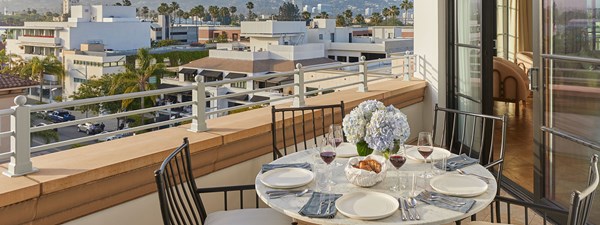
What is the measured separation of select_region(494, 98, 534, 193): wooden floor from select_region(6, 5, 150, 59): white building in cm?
4090

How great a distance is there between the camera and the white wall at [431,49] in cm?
495

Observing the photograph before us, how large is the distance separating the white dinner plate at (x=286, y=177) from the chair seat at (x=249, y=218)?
197mm

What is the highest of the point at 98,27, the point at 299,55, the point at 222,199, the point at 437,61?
the point at 98,27

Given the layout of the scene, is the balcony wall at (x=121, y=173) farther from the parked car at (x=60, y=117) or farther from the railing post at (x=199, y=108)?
the parked car at (x=60, y=117)

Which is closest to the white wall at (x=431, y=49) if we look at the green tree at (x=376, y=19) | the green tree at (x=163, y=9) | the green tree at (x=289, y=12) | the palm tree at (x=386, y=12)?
the palm tree at (x=386, y=12)

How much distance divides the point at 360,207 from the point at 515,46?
8671mm

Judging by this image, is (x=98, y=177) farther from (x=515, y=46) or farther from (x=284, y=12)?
(x=284, y=12)

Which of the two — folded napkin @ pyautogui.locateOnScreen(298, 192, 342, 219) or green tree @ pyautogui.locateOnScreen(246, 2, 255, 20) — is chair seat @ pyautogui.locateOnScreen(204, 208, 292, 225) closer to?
folded napkin @ pyautogui.locateOnScreen(298, 192, 342, 219)

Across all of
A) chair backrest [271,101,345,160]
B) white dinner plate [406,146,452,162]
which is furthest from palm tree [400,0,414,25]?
white dinner plate [406,146,452,162]

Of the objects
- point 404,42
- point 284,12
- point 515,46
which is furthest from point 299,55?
point 284,12

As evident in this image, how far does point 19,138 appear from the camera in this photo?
6.95 ft

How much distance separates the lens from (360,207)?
6.01 ft

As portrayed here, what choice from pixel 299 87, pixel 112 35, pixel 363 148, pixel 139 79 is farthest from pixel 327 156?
pixel 112 35

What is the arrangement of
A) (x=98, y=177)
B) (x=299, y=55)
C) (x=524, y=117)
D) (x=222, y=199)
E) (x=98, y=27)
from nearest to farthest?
(x=98, y=177), (x=222, y=199), (x=524, y=117), (x=299, y=55), (x=98, y=27)
